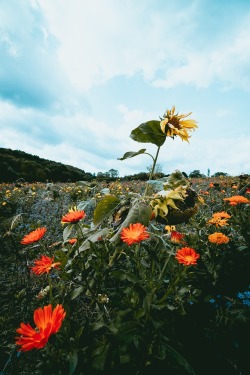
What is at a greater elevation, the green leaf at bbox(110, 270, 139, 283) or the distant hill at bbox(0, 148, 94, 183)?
the distant hill at bbox(0, 148, 94, 183)

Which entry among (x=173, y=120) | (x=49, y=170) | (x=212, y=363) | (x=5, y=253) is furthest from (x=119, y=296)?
(x=49, y=170)

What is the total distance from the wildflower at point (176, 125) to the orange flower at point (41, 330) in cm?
82

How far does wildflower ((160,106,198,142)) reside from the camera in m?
1.15

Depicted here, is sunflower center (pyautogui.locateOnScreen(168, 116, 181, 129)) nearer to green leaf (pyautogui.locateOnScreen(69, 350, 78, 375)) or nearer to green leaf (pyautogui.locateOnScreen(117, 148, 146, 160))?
green leaf (pyautogui.locateOnScreen(117, 148, 146, 160))

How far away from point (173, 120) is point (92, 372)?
1063mm

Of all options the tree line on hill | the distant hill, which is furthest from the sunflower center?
the distant hill

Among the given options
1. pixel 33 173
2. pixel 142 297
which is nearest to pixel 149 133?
pixel 142 297

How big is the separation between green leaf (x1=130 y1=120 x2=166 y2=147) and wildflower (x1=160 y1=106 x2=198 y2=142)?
0.09ft

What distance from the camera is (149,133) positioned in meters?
1.13

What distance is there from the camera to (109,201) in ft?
3.56

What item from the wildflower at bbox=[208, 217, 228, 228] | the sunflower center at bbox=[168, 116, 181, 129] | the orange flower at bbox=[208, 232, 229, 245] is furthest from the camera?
the wildflower at bbox=[208, 217, 228, 228]

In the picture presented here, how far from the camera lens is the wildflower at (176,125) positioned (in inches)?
45.3

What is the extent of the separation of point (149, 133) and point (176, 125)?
156mm

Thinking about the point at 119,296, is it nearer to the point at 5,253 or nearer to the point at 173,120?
the point at 173,120
